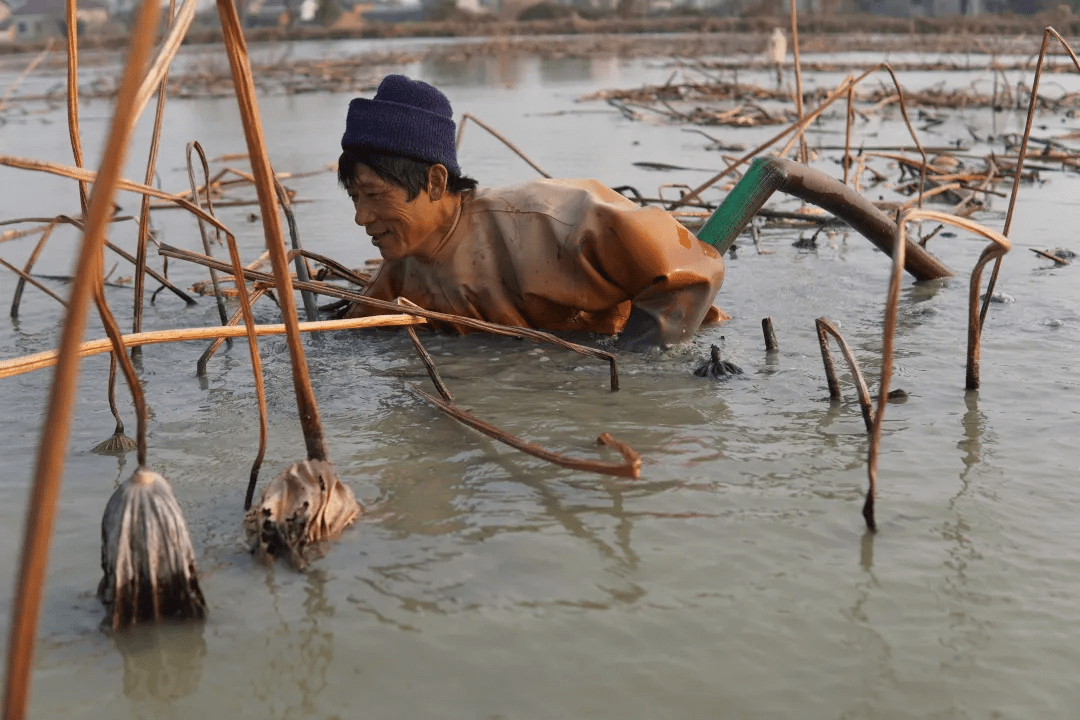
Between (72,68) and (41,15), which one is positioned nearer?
(72,68)

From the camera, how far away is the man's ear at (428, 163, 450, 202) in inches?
146

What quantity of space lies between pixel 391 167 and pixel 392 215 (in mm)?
159

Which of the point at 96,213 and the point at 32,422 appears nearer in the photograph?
the point at 96,213

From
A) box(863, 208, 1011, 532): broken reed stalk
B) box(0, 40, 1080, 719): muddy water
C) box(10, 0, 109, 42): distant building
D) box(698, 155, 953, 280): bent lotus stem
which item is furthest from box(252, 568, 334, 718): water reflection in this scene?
box(10, 0, 109, 42): distant building

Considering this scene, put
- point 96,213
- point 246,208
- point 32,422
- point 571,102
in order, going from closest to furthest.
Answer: point 96,213, point 32,422, point 246,208, point 571,102

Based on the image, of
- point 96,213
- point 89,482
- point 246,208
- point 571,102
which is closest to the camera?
point 96,213

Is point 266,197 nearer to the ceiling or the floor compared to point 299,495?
nearer to the ceiling

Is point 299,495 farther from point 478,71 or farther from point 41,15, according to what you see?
point 41,15

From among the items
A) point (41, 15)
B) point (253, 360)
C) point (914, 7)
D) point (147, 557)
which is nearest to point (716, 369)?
point (253, 360)

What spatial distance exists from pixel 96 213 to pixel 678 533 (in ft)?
5.14

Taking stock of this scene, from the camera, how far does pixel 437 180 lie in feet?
12.2

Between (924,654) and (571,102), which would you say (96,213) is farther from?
(571,102)

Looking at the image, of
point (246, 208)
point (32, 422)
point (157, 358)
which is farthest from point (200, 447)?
point (246, 208)

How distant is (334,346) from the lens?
4.02 meters
